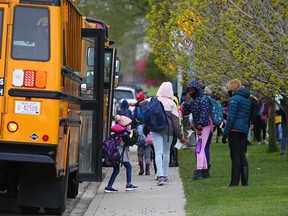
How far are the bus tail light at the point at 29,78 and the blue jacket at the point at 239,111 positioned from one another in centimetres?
474

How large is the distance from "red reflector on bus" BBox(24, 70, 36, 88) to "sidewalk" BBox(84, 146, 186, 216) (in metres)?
2.63

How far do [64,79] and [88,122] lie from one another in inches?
155

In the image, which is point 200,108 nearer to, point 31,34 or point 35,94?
point 31,34

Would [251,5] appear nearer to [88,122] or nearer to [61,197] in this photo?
[88,122]

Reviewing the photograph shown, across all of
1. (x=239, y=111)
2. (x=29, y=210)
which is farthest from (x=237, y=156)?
(x=29, y=210)

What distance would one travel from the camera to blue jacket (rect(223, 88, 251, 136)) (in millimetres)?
15211

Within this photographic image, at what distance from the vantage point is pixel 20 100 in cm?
1114

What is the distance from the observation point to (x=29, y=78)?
11.2 m

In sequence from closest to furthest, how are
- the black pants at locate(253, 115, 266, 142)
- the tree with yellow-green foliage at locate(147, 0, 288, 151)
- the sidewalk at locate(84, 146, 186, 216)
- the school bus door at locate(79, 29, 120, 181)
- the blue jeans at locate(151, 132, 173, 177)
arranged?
1. the sidewalk at locate(84, 146, 186, 216)
2. the school bus door at locate(79, 29, 120, 181)
3. the tree with yellow-green foliage at locate(147, 0, 288, 151)
4. the blue jeans at locate(151, 132, 173, 177)
5. the black pants at locate(253, 115, 266, 142)

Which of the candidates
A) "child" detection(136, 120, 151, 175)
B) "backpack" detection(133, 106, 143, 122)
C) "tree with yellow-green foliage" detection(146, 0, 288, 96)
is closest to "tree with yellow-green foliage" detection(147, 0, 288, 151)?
"tree with yellow-green foliage" detection(146, 0, 288, 96)

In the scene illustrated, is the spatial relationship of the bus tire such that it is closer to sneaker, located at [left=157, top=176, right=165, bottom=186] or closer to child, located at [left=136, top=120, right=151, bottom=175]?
sneaker, located at [left=157, top=176, right=165, bottom=186]

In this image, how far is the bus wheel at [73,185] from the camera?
14648mm

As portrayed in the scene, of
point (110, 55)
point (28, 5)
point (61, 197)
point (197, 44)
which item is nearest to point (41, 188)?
point (61, 197)

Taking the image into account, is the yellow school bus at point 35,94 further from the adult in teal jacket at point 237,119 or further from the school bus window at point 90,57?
the adult in teal jacket at point 237,119
